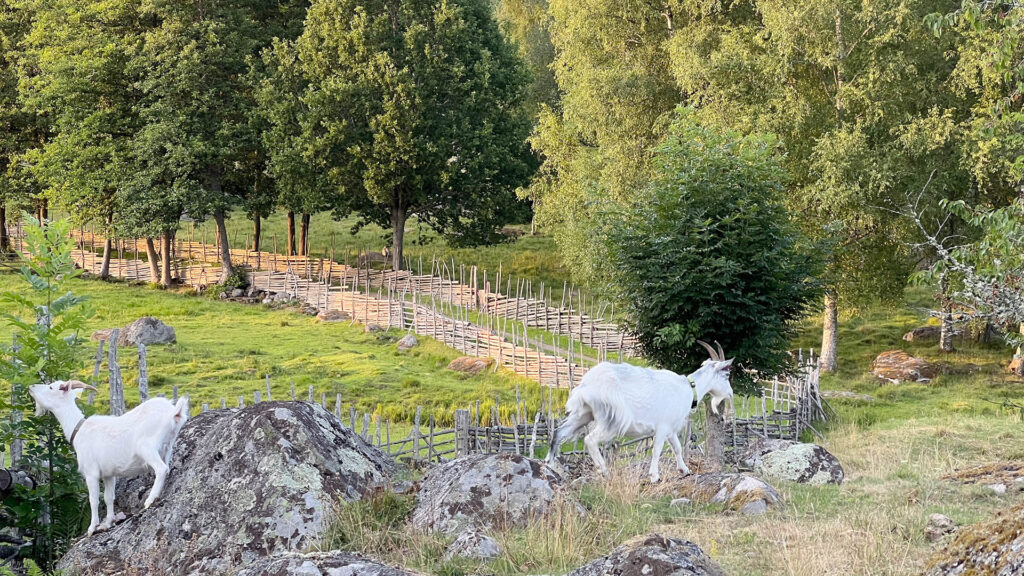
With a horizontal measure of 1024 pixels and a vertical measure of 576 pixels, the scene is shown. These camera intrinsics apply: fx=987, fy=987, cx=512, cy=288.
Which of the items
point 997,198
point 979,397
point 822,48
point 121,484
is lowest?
point 979,397

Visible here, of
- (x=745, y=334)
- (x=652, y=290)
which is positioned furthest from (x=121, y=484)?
(x=745, y=334)

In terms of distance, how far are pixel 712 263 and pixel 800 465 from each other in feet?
10.1

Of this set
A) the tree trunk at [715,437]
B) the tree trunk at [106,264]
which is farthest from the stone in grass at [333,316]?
the tree trunk at [715,437]

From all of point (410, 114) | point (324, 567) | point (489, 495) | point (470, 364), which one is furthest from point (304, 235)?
point (324, 567)

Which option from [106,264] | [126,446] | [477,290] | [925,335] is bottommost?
[925,335]

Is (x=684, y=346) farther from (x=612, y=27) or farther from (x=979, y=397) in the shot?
(x=612, y=27)

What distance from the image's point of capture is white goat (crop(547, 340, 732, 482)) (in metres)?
9.78

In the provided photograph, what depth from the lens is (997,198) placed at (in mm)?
24766

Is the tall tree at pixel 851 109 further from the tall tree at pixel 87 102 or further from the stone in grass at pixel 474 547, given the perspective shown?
the tall tree at pixel 87 102

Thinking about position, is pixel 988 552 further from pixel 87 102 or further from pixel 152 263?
pixel 152 263

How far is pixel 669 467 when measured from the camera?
10.8 m

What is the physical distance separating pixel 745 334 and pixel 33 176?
3185 centimetres

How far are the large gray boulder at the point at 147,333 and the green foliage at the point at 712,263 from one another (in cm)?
1611

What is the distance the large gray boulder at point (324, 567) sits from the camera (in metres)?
5.28
